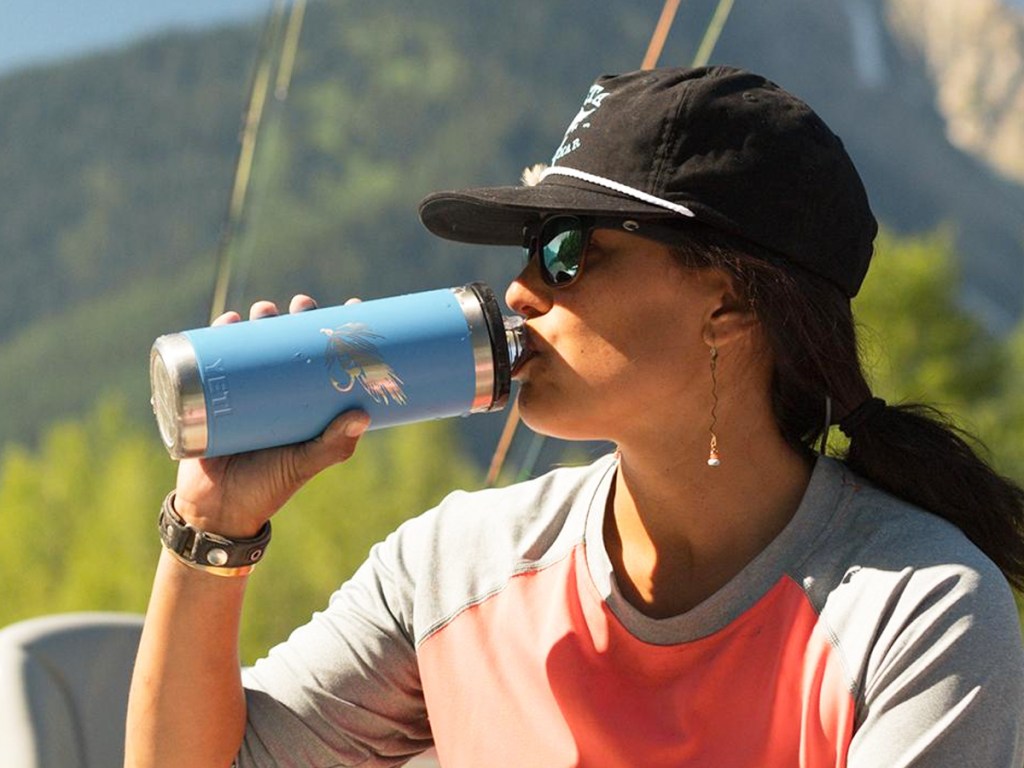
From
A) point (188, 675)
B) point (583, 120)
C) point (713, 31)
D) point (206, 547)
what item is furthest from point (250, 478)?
point (713, 31)

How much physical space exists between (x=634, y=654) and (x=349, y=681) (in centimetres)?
31

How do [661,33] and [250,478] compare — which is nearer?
[250,478]

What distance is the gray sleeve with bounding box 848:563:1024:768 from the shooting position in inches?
49.9

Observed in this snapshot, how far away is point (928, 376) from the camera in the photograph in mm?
3252

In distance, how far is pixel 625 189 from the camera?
4.48ft

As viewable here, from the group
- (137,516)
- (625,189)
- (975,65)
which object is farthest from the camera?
(975,65)

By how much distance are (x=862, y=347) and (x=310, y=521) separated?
6.33 feet

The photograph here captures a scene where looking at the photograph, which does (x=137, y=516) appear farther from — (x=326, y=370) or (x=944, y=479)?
(x=944, y=479)

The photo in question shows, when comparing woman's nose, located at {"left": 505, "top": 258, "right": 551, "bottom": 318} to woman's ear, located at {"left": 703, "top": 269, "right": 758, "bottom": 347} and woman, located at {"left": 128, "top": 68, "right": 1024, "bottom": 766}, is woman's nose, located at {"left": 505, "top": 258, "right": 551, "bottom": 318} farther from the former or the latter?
woman's ear, located at {"left": 703, "top": 269, "right": 758, "bottom": 347}

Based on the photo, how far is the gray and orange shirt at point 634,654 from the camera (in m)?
1.29

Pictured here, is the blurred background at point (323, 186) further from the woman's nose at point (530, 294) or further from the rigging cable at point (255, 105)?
the woman's nose at point (530, 294)

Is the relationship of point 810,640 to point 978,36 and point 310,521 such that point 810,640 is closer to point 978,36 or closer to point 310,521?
point 310,521

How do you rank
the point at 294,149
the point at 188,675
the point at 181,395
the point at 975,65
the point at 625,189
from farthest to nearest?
the point at 975,65, the point at 294,149, the point at 188,675, the point at 625,189, the point at 181,395

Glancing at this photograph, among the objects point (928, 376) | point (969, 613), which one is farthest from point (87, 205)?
point (969, 613)
